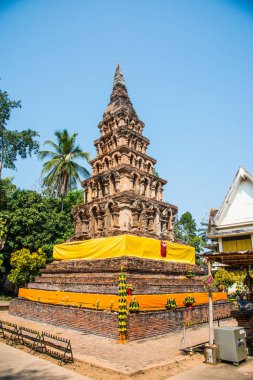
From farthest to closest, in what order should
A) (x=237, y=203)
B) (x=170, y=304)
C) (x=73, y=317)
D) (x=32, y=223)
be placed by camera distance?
(x=32, y=223) < (x=237, y=203) < (x=73, y=317) < (x=170, y=304)

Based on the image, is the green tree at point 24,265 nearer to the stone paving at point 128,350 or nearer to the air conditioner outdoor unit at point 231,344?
the stone paving at point 128,350

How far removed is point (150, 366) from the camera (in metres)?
8.16

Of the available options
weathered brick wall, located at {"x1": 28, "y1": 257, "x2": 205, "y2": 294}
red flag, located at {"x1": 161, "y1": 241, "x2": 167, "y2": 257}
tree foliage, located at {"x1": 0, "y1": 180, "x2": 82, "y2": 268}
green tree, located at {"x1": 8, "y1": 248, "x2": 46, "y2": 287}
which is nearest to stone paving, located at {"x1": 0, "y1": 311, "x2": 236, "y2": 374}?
weathered brick wall, located at {"x1": 28, "y1": 257, "x2": 205, "y2": 294}

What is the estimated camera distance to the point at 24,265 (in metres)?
25.3

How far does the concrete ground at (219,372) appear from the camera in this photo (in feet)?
23.6

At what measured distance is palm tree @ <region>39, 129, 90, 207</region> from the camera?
3784 cm

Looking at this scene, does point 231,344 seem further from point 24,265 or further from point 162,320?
point 24,265

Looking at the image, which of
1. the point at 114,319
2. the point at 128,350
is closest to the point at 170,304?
the point at 114,319

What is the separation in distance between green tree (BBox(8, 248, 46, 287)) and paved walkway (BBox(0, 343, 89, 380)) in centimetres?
1649

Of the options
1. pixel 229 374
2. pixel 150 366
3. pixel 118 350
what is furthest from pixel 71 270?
pixel 229 374

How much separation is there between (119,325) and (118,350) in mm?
1285

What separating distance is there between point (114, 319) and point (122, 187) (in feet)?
41.0

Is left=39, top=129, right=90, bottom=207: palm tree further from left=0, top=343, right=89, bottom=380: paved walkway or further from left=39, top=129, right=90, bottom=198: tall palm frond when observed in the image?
left=0, top=343, right=89, bottom=380: paved walkway

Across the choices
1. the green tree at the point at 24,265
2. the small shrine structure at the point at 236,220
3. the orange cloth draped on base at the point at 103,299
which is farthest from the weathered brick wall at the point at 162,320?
the green tree at the point at 24,265
